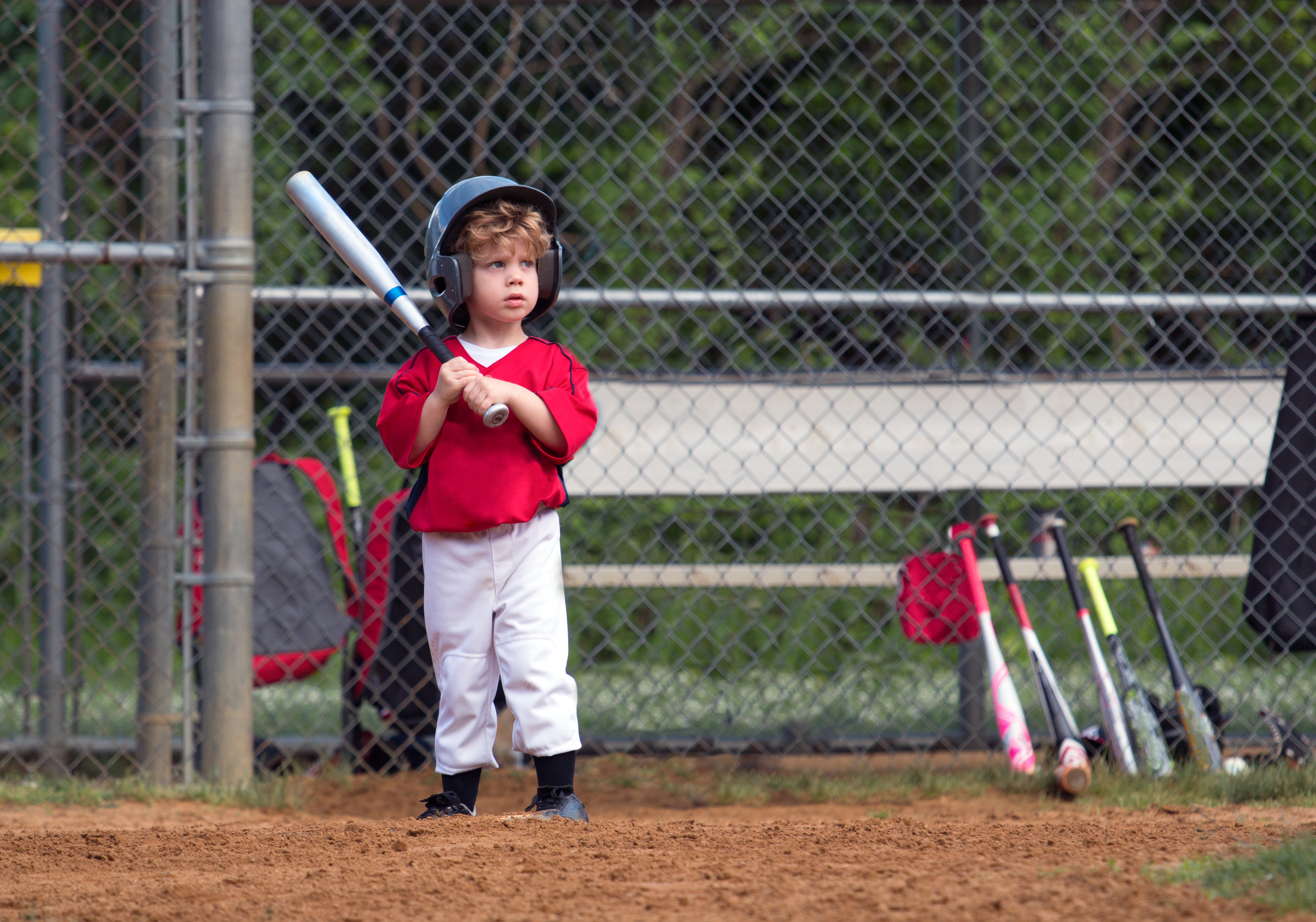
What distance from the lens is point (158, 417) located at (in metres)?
3.34

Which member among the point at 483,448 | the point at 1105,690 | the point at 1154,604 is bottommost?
the point at 1105,690

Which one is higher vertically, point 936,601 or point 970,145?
point 970,145

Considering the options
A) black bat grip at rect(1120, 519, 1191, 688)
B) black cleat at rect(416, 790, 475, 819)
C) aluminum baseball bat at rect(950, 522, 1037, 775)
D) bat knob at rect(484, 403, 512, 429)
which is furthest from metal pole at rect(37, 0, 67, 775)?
black bat grip at rect(1120, 519, 1191, 688)

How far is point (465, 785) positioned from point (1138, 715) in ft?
6.32

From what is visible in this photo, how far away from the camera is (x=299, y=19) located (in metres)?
6.00

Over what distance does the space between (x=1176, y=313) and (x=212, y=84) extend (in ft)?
9.67

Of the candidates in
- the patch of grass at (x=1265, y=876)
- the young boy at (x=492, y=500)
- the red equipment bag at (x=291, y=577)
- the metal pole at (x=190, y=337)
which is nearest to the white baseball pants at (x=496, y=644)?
the young boy at (x=492, y=500)

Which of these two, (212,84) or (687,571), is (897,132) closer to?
(687,571)

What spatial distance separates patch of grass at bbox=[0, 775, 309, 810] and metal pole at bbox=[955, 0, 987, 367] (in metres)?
2.42

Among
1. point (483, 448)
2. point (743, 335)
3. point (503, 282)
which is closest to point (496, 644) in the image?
point (483, 448)

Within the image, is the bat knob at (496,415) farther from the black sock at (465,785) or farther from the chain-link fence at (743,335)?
the chain-link fence at (743,335)

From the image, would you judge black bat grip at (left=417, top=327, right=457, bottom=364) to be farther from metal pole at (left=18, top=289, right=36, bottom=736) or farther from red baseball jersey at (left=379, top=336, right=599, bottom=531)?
metal pole at (left=18, top=289, right=36, bottom=736)

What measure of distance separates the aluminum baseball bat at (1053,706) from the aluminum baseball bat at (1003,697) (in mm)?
78

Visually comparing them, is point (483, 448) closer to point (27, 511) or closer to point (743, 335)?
point (27, 511)
